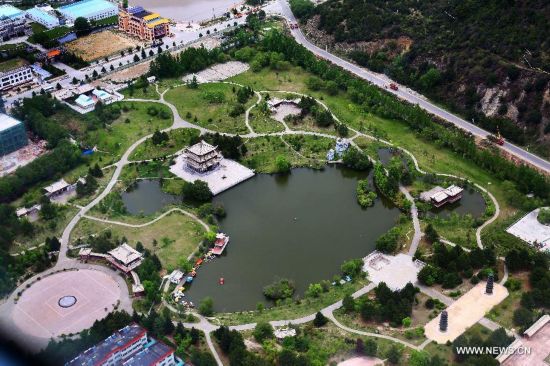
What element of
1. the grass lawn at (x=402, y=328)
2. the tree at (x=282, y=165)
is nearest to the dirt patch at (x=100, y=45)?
the tree at (x=282, y=165)

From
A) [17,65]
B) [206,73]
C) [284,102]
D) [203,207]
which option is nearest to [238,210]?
[203,207]

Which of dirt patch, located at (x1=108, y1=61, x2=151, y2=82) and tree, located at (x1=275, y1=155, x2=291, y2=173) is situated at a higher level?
tree, located at (x1=275, y1=155, x2=291, y2=173)

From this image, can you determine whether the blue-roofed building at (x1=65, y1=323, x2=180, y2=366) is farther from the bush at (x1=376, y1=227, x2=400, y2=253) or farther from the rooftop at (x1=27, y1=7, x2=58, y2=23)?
the rooftop at (x1=27, y1=7, x2=58, y2=23)

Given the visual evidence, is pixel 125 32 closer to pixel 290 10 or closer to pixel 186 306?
pixel 290 10

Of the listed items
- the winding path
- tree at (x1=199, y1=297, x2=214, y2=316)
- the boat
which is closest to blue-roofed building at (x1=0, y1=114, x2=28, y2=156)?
the winding path

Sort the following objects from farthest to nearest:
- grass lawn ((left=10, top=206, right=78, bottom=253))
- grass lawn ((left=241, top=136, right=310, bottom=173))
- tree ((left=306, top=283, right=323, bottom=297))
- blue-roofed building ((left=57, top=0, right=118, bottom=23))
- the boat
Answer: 1. blue-roofed building ((left=57, top=0, right=118, bottom=23))
2. grass lawn ((left=241, top=136, right=310, bottom=173))
3. grass lawn ((left=10, top=206, right=78, bottom=253))
4. the boat
5. tree ((left=306, top=283, right=323, bottom=297))

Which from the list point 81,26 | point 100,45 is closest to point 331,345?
point 100,45

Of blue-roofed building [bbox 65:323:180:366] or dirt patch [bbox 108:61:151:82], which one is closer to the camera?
blue-roofed building [bbox 65:323:180:366]

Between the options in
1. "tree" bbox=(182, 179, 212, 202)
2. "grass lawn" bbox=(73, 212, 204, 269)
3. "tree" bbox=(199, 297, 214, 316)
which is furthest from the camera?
"tree" bbox=(182, 179, 212, 202)
